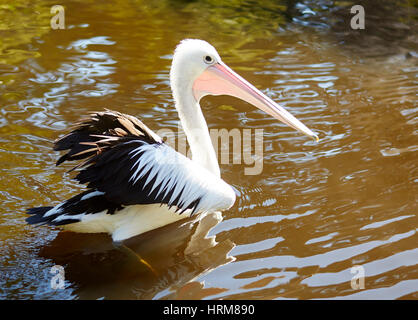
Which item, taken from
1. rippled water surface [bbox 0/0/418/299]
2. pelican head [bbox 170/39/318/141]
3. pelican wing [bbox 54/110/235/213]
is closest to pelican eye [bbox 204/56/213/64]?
pelican head [bbox 170/39/318/141]

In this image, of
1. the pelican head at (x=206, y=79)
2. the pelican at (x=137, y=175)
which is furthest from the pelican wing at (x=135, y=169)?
the pelican head at (x=206, y=79)

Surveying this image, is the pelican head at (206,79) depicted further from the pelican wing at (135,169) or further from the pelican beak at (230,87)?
the pelican wing at (135,169)

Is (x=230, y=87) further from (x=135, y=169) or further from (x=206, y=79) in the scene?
(x=135, y=169)

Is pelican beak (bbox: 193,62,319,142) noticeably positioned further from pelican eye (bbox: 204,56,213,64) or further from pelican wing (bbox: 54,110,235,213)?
pelican wing (bbox: 54,110,235,213)

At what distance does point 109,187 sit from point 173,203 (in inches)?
15.7

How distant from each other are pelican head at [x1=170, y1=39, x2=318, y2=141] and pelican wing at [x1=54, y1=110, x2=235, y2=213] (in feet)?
1.47

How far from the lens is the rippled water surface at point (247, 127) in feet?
11.2

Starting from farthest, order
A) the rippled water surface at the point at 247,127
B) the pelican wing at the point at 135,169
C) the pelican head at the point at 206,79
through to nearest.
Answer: the pelican head at the point at 206,79 → the pelican wing at the point at 135,169 → the rippled water surface at the point at 247,127

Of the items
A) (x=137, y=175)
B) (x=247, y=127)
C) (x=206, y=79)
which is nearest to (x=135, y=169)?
(x=137, y=175)

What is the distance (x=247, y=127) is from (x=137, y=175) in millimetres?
1732

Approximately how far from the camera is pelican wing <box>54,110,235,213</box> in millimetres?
3521

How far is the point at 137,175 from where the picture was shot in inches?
140

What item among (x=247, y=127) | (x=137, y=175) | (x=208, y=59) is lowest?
(x=247, y=127)
